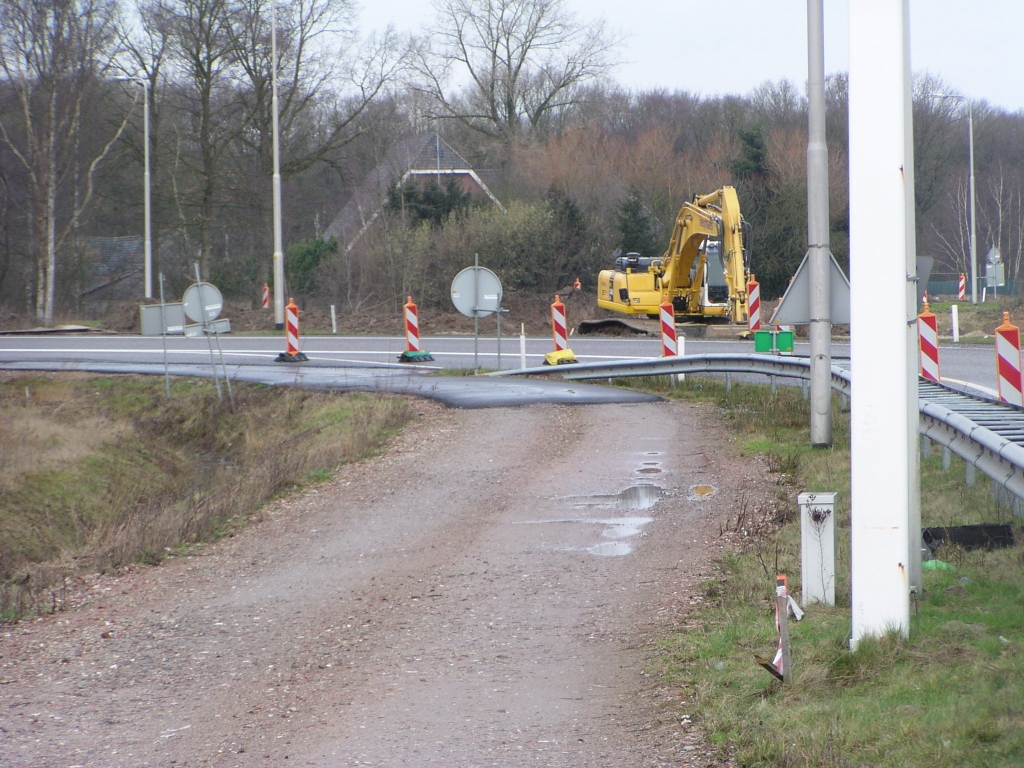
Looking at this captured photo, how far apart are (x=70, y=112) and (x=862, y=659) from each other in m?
39.4

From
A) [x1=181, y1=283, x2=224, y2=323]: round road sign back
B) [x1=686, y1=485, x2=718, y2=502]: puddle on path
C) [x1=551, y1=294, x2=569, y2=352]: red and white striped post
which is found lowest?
[x1=686, y1=485, x2=718, y2=502]: puddle on path

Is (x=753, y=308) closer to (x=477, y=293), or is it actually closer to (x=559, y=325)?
(x=559, y=325)

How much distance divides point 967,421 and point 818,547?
2.23 m

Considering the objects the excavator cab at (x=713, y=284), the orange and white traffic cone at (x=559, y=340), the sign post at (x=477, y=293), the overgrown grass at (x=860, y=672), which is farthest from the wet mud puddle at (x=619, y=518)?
the excavator cab at (x=713, y=284)

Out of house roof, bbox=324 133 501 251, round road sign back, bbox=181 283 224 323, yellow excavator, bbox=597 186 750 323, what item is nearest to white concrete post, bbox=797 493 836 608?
round road sign back, bbox=181 283 224 323

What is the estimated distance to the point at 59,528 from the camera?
1139 centimetres

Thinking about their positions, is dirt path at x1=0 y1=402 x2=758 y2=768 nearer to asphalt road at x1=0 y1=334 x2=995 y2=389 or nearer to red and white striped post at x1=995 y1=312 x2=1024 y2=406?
red and white striped post at x1=995 y1=312 x2=1024 y2=406

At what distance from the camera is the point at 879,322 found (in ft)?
16.3

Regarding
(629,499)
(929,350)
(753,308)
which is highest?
(753,308)

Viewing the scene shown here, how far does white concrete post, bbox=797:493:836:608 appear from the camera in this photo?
5.86 m

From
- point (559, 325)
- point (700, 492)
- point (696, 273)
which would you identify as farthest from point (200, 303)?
point (696, 273)

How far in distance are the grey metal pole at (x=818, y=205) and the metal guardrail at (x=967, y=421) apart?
73 cm

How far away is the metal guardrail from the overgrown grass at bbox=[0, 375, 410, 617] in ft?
16.4

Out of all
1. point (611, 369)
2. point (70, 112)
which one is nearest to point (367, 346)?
point (611, 369)
